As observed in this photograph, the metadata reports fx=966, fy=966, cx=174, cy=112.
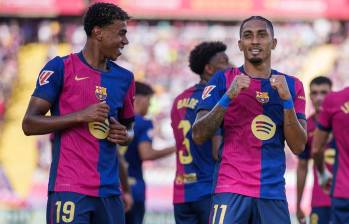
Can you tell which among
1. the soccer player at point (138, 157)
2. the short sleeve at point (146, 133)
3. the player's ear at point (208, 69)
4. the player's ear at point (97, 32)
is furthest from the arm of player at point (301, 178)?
the player's ear at point (97, 32)

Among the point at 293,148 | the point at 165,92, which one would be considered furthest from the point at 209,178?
the point at 165,92

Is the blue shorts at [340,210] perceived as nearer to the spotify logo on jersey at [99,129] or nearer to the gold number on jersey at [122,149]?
the gold number on jersey at [122,149]

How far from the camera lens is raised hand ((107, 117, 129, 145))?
6.79 m

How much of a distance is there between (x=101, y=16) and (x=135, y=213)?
4135mm

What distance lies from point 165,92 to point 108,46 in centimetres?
1182

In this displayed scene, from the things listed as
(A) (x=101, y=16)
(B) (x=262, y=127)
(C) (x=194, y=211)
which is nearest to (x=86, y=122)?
(A) (x=101, y=16)

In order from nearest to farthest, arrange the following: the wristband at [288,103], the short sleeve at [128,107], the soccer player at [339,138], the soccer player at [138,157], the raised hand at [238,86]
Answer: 1. the raised hand at [238,86]
2. the wristband at [288,103]
3. the short sleeve at [128,107]
4. the soccer player at [339,138]
5. the soccer player at [138,157]

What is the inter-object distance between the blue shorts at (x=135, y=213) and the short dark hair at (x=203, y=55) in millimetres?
2100

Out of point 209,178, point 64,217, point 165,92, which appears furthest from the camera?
point 165,92

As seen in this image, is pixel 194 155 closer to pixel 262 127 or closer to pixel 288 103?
pixel 262 127

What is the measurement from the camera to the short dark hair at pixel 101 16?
6895mm

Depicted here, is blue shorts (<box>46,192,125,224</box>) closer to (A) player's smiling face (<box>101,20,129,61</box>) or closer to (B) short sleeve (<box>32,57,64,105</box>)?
(B) short sleeve (<box>32,57,64,105</box>)

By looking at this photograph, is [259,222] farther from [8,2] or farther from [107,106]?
[8,2]

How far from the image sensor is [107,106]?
263 inches
